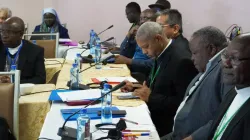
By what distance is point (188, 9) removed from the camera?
6.52 m

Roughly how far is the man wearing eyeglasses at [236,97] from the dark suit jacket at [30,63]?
85.7 inches

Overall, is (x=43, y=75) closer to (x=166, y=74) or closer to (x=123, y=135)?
(x=166, y=74)

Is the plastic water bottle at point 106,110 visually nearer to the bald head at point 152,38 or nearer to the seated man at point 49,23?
the bald head at point 152,38

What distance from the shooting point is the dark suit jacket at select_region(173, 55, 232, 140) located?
2037mm

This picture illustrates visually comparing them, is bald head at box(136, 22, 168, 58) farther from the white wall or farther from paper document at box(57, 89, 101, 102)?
the white wall

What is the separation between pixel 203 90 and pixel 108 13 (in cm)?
528

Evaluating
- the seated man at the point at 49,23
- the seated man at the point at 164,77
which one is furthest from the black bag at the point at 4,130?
the seated man at the point at 49,23

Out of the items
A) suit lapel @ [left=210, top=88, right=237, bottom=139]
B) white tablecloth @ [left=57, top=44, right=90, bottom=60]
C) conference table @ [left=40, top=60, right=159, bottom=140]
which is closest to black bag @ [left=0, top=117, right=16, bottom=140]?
conference table @ [left=40, top=60, right=159, bottom=140]

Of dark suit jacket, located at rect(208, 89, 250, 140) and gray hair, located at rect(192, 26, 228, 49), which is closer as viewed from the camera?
dark suit jacket, located at rect(208, 89, 250, 140)

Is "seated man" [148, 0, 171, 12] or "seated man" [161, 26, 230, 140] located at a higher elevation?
"seated man" [148, 0, 171, 12]

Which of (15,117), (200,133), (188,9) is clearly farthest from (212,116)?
(188,9)

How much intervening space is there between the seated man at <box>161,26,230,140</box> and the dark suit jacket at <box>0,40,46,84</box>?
174 centimetres

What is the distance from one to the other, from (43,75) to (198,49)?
1.88 m

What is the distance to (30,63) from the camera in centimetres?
356
